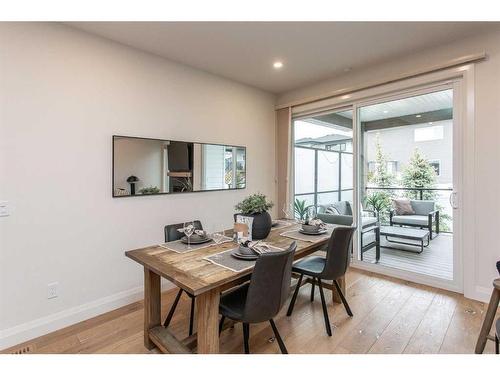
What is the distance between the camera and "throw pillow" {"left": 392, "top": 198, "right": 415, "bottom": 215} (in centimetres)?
319

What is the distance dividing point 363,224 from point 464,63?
6.81ft

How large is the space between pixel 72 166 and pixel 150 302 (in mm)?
1380

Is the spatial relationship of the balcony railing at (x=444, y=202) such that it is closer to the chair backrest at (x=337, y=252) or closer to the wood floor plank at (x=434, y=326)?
the wood floor plank at (x=434, y=326)

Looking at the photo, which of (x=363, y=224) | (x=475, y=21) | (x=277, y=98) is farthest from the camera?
(x=277, y=98)

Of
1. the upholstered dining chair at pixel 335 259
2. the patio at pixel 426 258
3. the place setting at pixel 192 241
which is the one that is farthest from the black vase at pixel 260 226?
the patio at pixel 426 258

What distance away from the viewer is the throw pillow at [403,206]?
10.5 feet

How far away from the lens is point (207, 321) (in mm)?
1443

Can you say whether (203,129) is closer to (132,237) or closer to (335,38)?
(132,237)

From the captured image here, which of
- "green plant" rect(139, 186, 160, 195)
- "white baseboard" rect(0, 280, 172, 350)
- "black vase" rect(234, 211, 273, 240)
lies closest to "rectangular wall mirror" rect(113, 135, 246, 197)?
"green plant" rect(139, 186, 160, 195)

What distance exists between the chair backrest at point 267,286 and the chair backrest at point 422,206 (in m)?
2.33

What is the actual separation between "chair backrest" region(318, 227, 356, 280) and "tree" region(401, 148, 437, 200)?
1544 millimetres

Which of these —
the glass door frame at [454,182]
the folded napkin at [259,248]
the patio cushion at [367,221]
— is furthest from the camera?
the patio cushion at [367,221]
